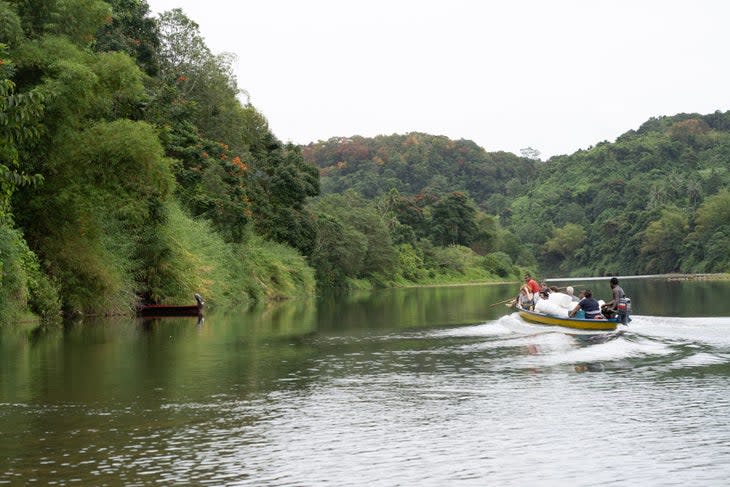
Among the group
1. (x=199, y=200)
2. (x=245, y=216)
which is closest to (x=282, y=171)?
(x=245, y=216)

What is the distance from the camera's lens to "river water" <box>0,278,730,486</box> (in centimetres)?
1158

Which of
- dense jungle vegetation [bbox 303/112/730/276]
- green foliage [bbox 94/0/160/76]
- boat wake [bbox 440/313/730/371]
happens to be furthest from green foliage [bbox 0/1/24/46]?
dense jungle vegetation [bbox 303/112/730/276]

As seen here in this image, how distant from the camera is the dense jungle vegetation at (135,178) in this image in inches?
→ 1320

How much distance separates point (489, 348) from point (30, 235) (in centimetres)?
2013

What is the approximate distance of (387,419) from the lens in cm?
1509

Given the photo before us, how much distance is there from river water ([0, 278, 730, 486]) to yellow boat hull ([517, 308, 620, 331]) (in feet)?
2.74

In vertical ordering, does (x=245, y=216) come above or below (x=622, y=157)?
below

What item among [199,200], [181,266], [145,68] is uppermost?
[145,68]

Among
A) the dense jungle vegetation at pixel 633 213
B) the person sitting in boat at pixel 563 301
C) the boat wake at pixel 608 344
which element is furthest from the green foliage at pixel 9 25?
the dense jungle vegetation at pixel 633 213

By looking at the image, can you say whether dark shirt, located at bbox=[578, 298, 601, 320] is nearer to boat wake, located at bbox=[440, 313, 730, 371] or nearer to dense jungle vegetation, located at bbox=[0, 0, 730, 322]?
boat wake, located at bbox=[440, 313, 730, 371]

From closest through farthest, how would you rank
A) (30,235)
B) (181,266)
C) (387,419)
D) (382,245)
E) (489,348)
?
1. (387,419)
2. (489,348)
3. (30,235)
4. (181,266)
5. (382,245)

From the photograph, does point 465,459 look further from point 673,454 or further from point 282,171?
point 282,171

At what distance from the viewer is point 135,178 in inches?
1444

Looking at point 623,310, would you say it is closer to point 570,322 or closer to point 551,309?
point 570,322
